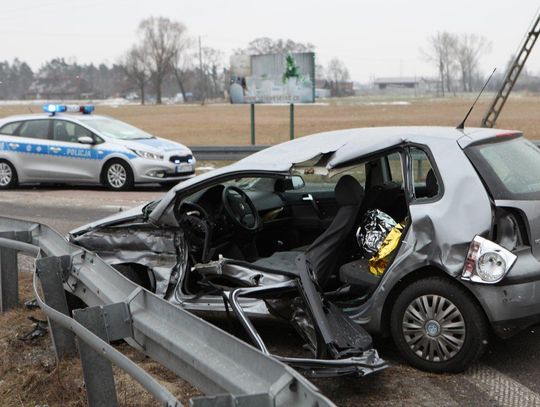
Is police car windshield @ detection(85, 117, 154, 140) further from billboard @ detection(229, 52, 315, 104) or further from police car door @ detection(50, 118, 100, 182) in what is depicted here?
billboard @ detection(229, 52, 315, 104)

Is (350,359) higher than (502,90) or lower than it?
lower

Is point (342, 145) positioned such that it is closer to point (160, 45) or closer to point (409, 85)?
point (160, 45)

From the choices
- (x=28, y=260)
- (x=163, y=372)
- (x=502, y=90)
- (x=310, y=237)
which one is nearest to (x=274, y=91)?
(x=502, y=90)

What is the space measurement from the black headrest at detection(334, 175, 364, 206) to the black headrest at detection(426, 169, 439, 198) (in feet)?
1.50

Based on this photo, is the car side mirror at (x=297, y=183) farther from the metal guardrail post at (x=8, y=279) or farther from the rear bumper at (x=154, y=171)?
the rear bumper at (x=154, y=171)

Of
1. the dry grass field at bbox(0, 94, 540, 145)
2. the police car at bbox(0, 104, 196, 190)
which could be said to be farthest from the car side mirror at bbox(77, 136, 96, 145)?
the dry grass field at bbox(0, 94, 540, 145)

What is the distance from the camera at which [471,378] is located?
13.8 feet

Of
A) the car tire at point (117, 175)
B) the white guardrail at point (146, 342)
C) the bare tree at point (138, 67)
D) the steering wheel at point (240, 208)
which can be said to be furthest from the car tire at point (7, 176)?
the bare tree at point (138, 67)

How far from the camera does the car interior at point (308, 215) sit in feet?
15.4

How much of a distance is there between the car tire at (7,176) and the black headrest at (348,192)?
11843mm

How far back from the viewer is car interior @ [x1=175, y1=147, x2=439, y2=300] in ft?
15.4

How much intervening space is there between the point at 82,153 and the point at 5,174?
2.06 metres

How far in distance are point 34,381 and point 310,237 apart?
2.46 m

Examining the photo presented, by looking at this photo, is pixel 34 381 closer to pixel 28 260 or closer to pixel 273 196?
pixel 273 196
